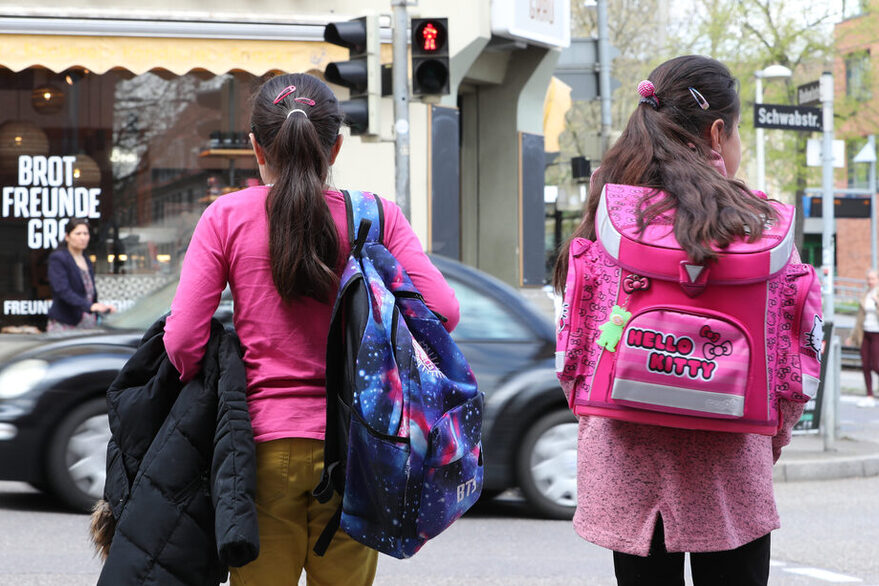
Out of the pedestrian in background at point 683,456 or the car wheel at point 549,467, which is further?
the car wheel at point 549,467

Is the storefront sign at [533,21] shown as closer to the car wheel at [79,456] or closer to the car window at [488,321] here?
the car window at [488,321]

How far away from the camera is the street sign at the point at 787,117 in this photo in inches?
468

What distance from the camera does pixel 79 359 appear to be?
24.1 ft

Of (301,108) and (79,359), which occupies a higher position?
(301,108)

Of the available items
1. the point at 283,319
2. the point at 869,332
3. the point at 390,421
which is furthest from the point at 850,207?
the point at 390,421

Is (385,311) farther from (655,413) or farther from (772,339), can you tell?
(772,339)

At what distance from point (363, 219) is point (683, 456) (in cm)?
84

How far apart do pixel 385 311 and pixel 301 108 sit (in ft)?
1.68

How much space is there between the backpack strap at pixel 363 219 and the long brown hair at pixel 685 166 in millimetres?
400

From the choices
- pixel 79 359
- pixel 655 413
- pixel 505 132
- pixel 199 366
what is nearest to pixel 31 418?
pixel 79 359

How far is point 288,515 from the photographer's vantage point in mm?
2691

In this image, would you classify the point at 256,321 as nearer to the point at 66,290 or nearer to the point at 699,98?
the point at 699,98

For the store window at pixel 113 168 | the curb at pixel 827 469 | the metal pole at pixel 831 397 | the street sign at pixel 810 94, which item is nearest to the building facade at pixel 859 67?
the street sign at pixel 810 94

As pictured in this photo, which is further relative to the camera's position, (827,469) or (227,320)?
(827,469)
